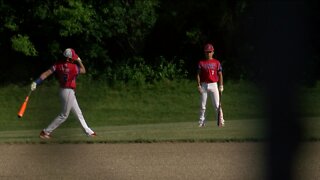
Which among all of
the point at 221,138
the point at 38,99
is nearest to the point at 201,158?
the point at 221,138

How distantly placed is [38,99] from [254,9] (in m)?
0.38

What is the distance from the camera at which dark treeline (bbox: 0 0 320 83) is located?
64 cm

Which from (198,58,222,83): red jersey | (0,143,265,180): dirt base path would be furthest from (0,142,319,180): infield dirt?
(198,58,222,83): red jersey

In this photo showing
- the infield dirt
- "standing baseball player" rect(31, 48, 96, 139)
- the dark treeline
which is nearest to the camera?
the dark treeline

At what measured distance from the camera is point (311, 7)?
55cm

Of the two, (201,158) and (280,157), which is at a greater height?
(280,157)

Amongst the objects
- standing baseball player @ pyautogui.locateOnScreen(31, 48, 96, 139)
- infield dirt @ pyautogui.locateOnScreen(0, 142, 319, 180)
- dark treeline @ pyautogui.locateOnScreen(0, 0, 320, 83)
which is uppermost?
dark treeline @ pyautogui.locateOnScreen(0, 0, 320, 83)

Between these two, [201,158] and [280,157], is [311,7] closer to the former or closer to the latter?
[280,157]

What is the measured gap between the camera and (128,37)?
754mm

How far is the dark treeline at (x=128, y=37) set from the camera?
64cm

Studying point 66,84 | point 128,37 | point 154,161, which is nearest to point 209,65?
point 154,161

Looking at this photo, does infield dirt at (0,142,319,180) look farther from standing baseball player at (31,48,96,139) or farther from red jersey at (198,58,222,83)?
standing baseball player at (31,48,96,139)

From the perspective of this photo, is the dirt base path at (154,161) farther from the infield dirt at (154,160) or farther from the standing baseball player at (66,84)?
the standing baseball player at (66,84)

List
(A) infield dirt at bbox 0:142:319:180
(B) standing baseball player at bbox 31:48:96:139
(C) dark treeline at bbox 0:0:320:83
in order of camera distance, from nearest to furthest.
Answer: (C) dark treeline at bbox 0:0:320:83
(B) standing baseball player at bbox 31:48:96:139
(A) infield dirt at bbox 0:142:319:180
